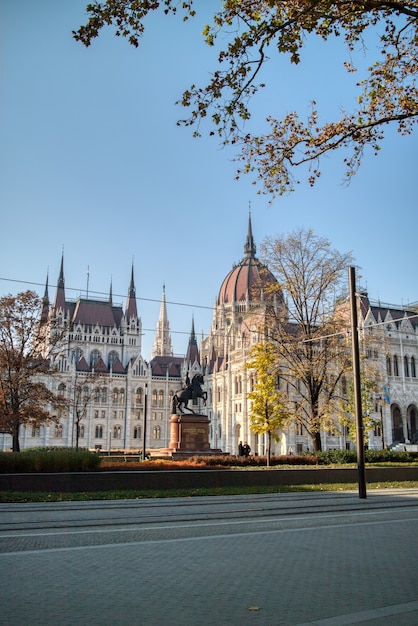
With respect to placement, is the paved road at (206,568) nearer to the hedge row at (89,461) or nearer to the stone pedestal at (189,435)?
the hedge row at (89,461)

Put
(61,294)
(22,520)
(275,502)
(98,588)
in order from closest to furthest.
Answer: (98,588), (22,520), (275,502), (61,294)

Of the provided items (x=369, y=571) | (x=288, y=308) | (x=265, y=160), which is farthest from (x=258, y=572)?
(x=288, y=308)

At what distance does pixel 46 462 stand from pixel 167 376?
9024cm

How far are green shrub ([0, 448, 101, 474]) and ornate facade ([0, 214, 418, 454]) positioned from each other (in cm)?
5281

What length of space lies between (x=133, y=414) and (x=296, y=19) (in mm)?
100771

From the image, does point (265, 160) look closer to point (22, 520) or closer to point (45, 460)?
point (22, 520)

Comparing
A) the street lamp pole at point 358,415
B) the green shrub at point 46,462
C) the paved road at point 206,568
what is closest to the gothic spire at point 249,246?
the green shrub at point 46,462

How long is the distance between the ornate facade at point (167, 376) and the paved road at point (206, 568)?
63038mm

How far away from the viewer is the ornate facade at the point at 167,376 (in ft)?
255

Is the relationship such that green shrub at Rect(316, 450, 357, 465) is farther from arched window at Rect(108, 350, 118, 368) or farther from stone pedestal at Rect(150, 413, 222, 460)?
arched window at Rect(108, 350, 118, 368)

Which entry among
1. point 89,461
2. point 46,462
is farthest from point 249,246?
point 46,462

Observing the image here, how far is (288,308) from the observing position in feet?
114

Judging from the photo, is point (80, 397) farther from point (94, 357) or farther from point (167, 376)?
point (94, 357)

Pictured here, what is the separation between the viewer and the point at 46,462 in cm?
2036
